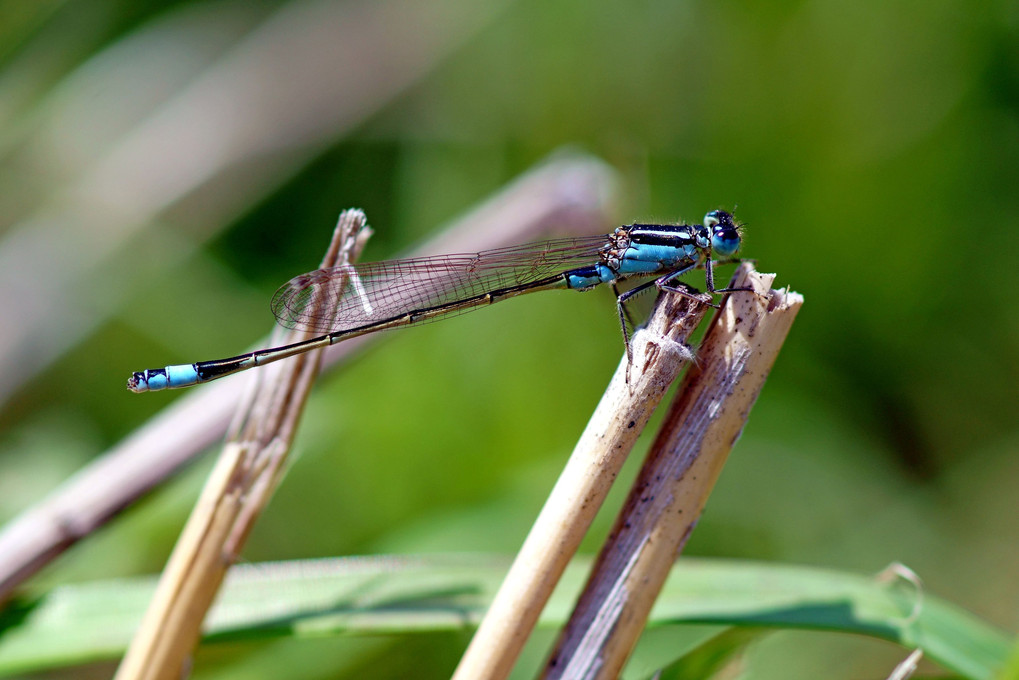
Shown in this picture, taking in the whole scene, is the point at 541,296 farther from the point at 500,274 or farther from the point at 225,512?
the point at 225,512

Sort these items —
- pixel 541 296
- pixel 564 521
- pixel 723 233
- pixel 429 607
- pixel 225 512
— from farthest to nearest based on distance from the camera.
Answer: pixel 541 296
pixel 723 233
pixel 429 607
pixel 225 512
pixel 564 521

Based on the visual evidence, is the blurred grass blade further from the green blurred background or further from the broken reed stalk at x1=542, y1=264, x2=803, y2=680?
the green blurred background

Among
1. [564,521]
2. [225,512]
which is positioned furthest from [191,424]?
[564,521]

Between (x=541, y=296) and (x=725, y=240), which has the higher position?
(x=541, y=296)

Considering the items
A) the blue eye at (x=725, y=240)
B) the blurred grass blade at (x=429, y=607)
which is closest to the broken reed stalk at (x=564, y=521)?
the blurred grass blade at (x=429, y=607)

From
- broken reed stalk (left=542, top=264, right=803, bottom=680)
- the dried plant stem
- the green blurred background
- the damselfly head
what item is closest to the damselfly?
the damselfly head

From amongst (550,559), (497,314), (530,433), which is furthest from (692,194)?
(550,559)
